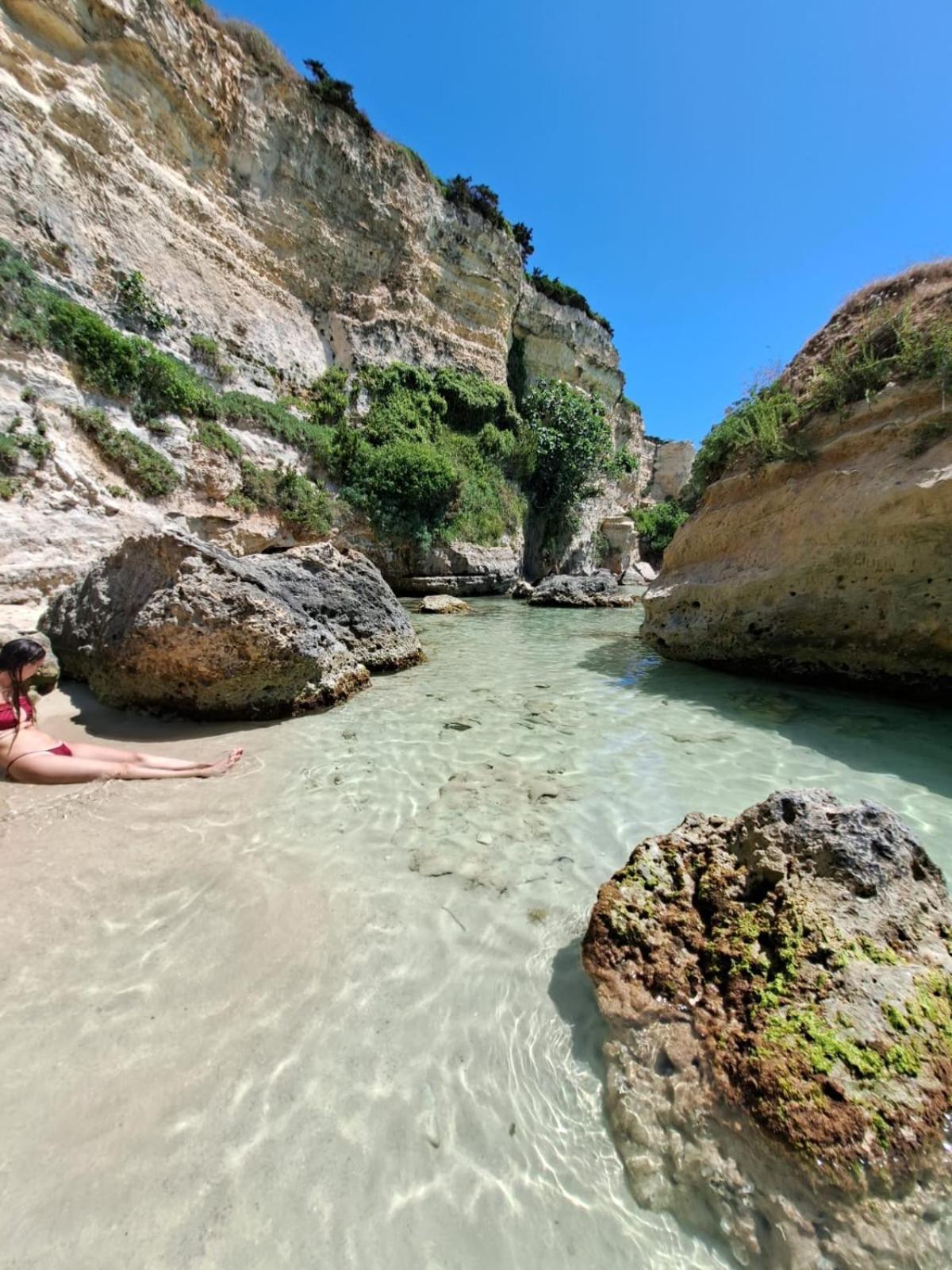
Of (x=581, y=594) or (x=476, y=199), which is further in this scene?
(x=476, y=199)

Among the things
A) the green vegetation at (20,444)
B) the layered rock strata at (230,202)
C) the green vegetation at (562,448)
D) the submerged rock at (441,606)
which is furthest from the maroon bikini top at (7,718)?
the green vegetation at (562,448)

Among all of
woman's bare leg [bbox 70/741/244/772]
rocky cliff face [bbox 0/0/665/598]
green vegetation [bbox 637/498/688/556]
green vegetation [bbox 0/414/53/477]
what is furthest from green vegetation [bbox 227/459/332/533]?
green vegetation [bbox 637/498/688/556]

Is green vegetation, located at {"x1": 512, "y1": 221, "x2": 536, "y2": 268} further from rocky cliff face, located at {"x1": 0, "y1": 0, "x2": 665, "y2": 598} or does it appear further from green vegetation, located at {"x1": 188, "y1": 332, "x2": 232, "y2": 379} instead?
green vegetation, located at {"x1": 188, "y1": 332, "x2": 232, "y2": 379}

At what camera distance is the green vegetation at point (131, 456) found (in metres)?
10.8

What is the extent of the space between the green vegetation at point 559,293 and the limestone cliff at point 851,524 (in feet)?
90.3

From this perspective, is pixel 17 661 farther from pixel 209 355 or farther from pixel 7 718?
pixel 209 355

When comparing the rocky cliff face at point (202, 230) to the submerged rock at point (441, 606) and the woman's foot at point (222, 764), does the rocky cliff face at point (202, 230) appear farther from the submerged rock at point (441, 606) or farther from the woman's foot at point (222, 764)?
the woman's foot at point (222, 764)

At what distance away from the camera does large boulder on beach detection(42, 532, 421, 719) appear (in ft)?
14.2

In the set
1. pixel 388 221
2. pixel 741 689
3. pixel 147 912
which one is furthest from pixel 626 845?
pixel 388 221

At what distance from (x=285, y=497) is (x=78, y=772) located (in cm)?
1314

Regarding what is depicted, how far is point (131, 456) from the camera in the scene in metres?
11.3

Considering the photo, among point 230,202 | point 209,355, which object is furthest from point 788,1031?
point 230,202

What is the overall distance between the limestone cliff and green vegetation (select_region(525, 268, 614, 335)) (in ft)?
90.3

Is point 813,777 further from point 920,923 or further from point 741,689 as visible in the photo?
point 741,689
